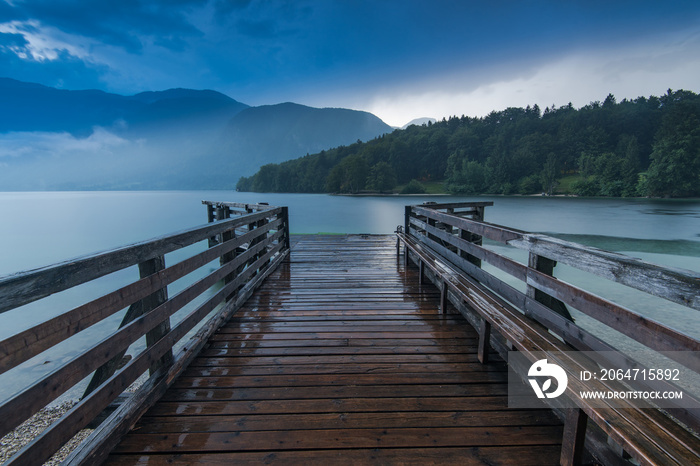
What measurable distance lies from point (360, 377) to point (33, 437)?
4439mm

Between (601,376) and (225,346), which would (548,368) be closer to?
(601,376)

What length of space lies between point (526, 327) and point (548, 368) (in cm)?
35

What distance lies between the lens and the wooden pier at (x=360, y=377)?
1.24 m

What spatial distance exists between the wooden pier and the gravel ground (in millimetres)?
2238

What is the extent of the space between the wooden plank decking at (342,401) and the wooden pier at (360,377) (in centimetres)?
1

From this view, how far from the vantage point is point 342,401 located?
208cm

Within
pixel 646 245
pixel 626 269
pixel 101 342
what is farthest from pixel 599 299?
pixel 646 245

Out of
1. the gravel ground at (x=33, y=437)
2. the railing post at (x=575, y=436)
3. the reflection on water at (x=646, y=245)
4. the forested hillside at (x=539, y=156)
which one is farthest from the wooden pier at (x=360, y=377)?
the forested hillside at (x=539, y=156)

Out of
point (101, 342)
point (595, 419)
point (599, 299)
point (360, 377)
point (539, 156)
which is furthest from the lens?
point (539, 156)

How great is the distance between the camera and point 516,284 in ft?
35.4

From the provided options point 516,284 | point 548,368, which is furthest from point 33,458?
point 516,284

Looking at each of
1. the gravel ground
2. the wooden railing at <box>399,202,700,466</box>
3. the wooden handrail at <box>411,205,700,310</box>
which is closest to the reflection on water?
the wooden railing at <box>399,202,700,466</box>

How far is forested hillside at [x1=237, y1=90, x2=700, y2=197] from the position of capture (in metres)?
60.7

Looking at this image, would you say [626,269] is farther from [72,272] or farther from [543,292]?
[72,272]
